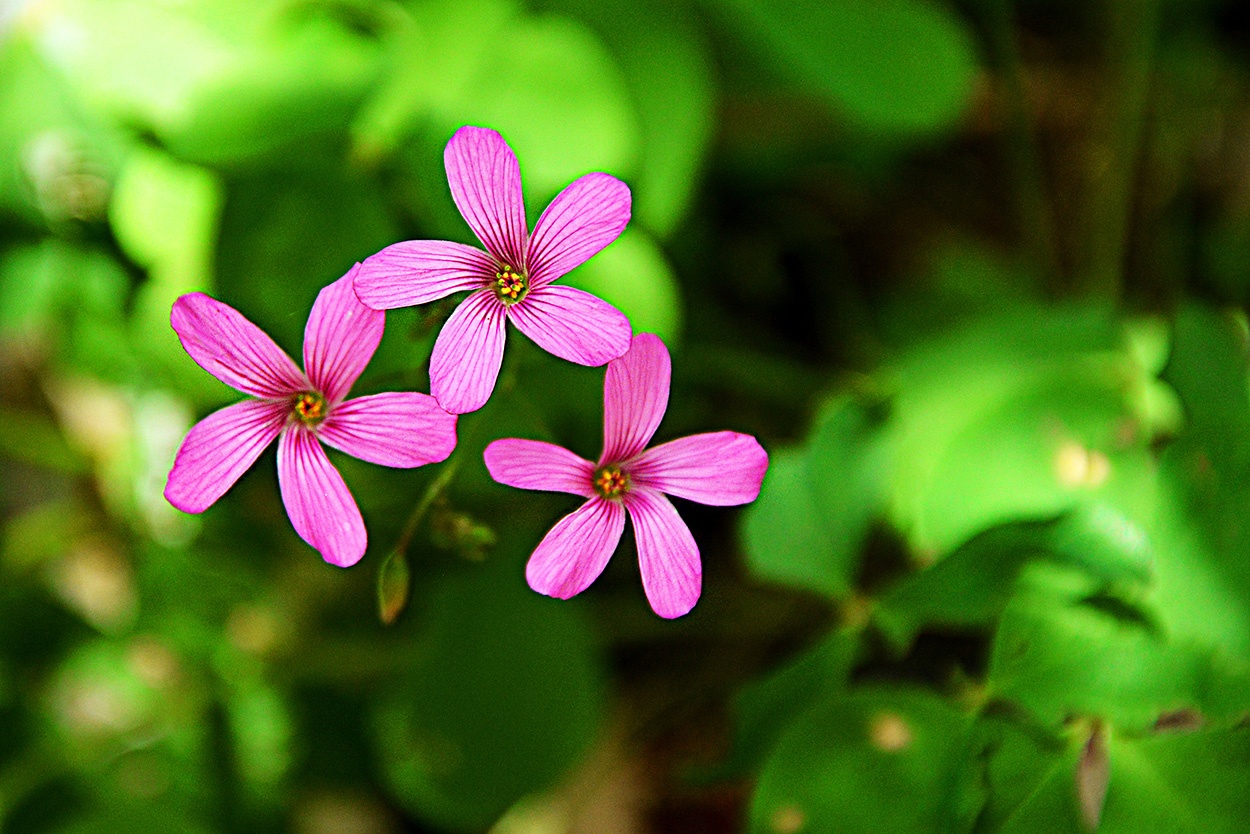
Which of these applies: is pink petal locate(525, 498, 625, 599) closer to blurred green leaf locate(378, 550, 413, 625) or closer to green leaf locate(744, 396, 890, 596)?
blurred green leaf locate(378, 550, 413, 625)

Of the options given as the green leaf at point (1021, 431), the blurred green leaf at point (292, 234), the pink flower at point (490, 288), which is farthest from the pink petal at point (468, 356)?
the green leaf at point (1021, 431)

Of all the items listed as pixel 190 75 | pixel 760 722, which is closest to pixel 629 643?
pixel 760 722

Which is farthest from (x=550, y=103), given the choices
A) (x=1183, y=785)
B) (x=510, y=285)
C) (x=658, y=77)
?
(x=1183, y=785)

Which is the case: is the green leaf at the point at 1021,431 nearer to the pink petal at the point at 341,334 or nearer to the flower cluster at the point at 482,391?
the flower cluster at the point at 482,391

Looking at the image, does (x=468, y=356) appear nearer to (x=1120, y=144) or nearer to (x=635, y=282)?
(x=635, y=282)

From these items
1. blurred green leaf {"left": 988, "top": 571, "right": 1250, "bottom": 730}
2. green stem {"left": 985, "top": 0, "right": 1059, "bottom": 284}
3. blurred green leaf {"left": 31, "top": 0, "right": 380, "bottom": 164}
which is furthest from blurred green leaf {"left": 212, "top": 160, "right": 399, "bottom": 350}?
green stem {"left": 985, "top": 0, "right": 1059, "bottom": 284}

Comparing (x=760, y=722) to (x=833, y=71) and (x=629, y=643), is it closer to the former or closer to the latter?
(x=629, y=643)
